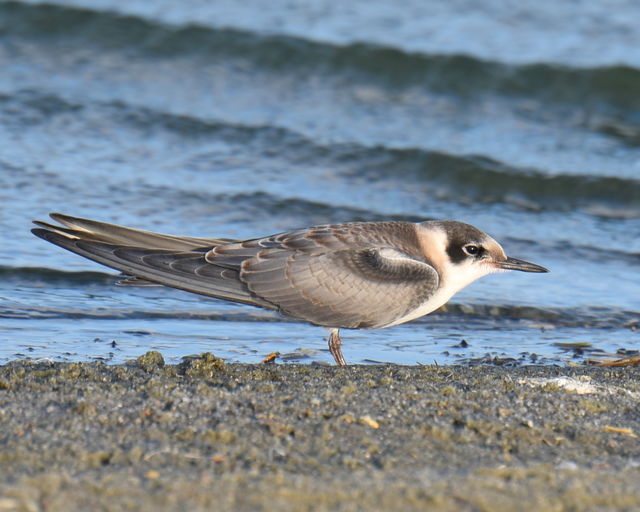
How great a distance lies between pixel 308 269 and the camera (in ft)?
20.8

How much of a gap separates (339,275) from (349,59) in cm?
807

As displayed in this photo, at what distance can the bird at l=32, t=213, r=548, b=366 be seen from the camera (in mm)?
6277

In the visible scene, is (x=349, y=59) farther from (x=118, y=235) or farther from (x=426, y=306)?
(x=426, y=306)

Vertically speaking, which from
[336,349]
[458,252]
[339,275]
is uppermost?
[458,252]

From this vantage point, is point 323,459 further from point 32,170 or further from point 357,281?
point 32,170

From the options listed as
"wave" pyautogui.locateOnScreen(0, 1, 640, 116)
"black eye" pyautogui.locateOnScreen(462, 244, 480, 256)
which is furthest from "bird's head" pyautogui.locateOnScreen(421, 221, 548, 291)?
"wave" pyautogui.locateOnScreen(0, 1, 640, 116)

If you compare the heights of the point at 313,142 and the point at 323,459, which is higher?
the point at 313,142

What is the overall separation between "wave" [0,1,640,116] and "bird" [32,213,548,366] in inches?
295

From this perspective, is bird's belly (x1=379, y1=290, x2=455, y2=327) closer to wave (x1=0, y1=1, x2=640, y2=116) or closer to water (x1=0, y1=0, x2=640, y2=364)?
water (x1=0, y1=0, x2=640, y2=364)

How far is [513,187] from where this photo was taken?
1109cm

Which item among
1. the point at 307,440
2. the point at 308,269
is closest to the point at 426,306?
the point at 308,269

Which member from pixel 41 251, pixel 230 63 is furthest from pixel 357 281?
pixel 230 63

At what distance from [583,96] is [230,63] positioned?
14.2 ft

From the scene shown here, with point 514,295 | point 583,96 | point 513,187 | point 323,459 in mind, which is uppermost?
point 583,96
